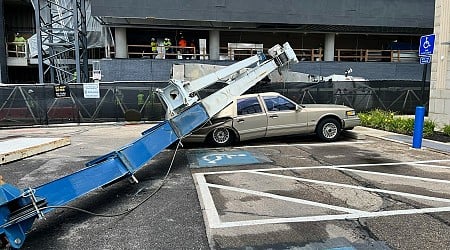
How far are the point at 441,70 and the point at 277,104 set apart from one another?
6081 millimetres

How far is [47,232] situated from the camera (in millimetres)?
4676

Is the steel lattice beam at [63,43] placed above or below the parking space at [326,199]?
above

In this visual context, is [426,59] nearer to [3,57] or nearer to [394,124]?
[394,124]

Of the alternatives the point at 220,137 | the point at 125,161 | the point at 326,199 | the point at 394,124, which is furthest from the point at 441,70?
the point at 125,161

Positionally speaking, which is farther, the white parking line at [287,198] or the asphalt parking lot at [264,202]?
the white parking line at [287,198]

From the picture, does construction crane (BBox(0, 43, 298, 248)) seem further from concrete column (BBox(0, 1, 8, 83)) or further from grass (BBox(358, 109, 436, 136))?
concrete column (BBox(0, 1, 8, 83))

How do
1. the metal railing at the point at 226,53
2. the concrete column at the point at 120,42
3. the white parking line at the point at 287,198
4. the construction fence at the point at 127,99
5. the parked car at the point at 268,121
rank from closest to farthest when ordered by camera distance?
the white parking line at the point at 287,198 → the parked car at the point at 268,121 → the construction fence at the point at 127,99 → the metal railing at the point at 226,53 → the concrete column at the point at 120,42

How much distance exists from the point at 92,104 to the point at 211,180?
12.2m

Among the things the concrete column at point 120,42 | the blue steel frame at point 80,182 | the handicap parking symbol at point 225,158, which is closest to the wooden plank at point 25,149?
the blue steel frame at point 80,182

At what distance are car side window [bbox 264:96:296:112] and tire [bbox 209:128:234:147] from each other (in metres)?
1.43

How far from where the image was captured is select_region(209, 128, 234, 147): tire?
10.6m

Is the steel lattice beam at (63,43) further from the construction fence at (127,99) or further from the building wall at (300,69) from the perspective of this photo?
the construction fence at (127,99)

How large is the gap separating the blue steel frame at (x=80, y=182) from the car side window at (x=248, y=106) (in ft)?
9.84

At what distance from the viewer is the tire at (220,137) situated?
10586mm
